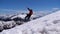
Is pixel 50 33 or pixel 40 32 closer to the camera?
pixel 50 33

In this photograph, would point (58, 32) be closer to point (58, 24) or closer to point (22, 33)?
point (58, 24)

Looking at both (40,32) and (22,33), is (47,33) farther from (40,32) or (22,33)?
(22,33)

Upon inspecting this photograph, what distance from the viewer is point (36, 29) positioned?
550 cm

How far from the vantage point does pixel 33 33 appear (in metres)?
5.30

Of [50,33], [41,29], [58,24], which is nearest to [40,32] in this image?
[41,29]

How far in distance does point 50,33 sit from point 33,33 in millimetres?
723

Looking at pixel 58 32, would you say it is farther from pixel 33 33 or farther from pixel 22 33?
pixel 22 33

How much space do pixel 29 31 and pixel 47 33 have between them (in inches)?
33.4

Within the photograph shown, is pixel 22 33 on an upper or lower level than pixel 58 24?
lower

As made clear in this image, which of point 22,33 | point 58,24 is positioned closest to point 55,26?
point 58,24

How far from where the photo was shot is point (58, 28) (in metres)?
5.18

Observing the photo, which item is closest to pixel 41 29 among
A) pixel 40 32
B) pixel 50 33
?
pixel 40 32

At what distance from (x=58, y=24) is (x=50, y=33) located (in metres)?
0.67

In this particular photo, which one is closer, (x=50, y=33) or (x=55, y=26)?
(x=50, y=33)
